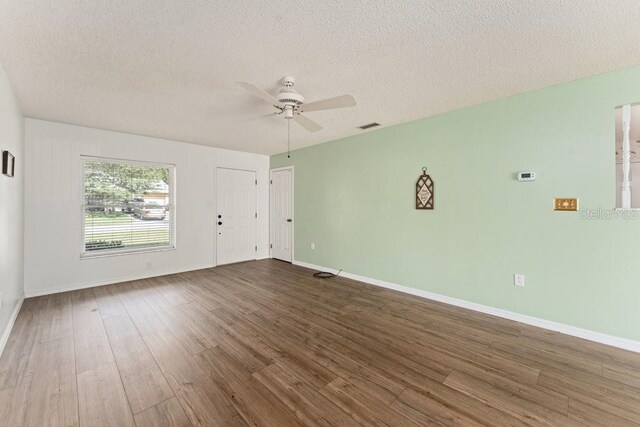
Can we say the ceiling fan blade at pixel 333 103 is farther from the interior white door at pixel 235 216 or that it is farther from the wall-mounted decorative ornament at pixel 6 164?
the interior white door at pixel 235 216

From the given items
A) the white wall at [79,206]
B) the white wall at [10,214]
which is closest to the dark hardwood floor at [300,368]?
the white wall at [10,214]

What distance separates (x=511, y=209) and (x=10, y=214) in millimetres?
5411

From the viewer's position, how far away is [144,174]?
4.82 m

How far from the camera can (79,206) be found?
4160mm

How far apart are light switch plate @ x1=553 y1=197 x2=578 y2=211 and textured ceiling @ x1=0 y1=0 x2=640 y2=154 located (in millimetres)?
1186

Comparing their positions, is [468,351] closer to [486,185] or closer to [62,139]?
[486,185]

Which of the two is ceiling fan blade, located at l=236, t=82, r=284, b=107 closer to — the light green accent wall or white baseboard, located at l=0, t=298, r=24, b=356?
the light green accent wall

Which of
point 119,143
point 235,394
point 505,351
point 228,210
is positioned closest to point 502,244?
point 505,351

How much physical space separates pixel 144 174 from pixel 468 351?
544 cm

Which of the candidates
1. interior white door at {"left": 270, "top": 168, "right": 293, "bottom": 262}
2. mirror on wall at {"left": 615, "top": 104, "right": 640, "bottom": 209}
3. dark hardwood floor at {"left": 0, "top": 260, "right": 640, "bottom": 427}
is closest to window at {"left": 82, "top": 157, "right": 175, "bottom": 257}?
dark hardwood floor at {"left": 0, "top": 260, "right": 640, "bottom": 427}

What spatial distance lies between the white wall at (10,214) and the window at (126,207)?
0.80 m

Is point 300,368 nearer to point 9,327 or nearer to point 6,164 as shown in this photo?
point 9,327

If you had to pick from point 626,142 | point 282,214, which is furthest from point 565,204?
point 282,214

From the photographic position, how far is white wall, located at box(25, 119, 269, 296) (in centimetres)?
381
